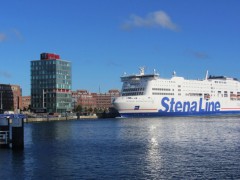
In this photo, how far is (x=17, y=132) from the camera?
38875mm

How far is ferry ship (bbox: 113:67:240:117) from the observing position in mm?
124688

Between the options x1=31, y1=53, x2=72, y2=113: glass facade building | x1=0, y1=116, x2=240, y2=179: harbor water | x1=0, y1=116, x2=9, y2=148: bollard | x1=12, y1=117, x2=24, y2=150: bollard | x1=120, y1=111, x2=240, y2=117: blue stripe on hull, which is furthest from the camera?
x1=31, y1=53, x2=72, y2=113: glass facade building

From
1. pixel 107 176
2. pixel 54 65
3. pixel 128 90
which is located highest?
pixel 54 65

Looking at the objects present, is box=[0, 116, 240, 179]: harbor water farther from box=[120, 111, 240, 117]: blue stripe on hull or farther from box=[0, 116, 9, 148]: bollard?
box=[120, 111, 240, 117]: blue stripe on hull

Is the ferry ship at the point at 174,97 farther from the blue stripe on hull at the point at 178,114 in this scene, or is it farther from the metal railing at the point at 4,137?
the metal railing at the point at 4,137

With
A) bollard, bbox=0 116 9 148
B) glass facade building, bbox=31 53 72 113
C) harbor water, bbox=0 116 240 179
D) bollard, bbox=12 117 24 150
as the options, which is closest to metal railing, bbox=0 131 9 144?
bollard, bbox=0 116 9 148

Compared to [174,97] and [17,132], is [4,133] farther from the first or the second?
[174,97]

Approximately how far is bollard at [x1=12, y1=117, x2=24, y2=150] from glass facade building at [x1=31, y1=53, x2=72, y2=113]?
5530 inches

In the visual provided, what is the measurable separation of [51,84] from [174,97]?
6709 cm

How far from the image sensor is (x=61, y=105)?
597 feet

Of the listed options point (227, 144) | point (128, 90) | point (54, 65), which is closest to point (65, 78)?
point (54, 65)

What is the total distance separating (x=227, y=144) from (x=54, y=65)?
14396cm

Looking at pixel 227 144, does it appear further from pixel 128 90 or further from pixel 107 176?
pixel 128 90

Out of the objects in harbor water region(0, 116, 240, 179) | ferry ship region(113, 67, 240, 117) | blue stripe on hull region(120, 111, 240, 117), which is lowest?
harbor water region(0, 116, 240, 179)
